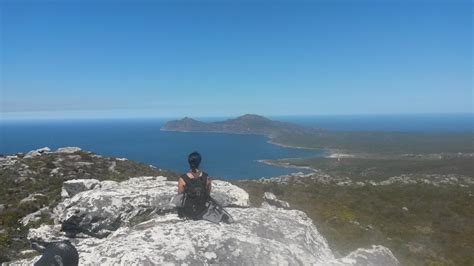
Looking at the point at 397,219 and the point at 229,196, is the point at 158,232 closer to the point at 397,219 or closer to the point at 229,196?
the point at 229,196

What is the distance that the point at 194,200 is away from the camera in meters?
11.5

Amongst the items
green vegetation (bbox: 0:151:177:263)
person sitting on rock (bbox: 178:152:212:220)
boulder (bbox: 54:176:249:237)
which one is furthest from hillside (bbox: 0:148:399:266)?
person sitting on rock (bbox: 178:152:212:220)

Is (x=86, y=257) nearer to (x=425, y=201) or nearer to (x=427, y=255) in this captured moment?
(x=427, y=255)

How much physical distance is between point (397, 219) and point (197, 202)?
26.9 meters

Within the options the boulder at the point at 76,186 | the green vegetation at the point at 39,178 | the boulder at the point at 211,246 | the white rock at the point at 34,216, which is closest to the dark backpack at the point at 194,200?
the boulder at the point at 211,246

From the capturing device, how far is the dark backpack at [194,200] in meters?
11.4

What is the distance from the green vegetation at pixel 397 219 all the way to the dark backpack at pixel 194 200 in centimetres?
939

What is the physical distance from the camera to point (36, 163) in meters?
34.2

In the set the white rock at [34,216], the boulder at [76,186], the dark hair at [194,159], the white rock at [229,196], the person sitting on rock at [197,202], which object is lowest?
the white rock at [34,216]

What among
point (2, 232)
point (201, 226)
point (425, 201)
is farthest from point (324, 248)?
point (425, 201)

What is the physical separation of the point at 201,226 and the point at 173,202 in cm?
225

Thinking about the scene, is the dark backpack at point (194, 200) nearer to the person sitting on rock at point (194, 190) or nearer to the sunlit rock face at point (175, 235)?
the person sitting on rock at point (194, 190)

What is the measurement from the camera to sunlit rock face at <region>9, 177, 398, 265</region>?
910cm

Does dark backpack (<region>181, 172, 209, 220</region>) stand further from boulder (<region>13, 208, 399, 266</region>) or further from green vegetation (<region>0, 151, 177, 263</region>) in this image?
green vegetation (<region>0, 151, 177, 263</region>)
